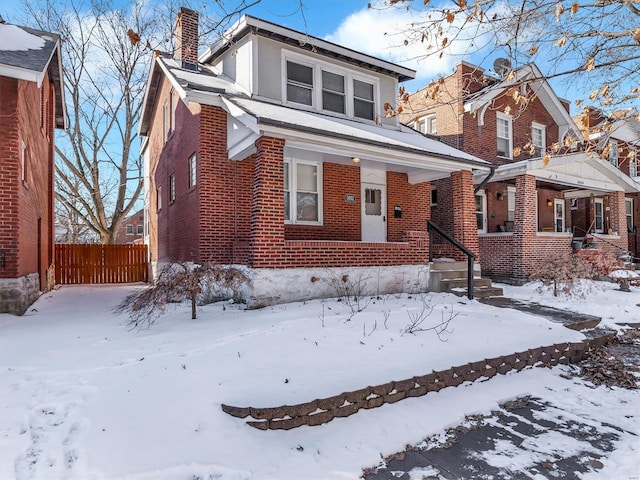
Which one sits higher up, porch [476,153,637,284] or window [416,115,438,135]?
window [416,115,438,135]

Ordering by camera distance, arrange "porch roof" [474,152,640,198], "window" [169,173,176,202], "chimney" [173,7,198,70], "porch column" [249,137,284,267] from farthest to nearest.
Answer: "porch roof" [474,152,640,198] → "window" [169,173,176,202] → "chimney" [173,7,198,70] → "porch column" [249,137,284,267]

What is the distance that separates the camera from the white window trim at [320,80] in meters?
10.5

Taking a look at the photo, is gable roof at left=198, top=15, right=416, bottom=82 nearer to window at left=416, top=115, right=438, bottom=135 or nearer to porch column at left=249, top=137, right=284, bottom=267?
porch column at left=249, top=137, right=284, bottom=267

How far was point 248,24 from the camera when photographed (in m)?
9.64

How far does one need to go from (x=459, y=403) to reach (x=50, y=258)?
1365 centimetres

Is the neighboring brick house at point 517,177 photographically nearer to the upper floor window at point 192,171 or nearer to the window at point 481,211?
the window at point 481,211

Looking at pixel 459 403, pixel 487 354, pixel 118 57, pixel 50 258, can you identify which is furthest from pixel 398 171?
pixel 118 57

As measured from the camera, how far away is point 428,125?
16.4 meters

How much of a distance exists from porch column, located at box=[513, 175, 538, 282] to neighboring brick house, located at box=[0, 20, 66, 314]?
1317 cm

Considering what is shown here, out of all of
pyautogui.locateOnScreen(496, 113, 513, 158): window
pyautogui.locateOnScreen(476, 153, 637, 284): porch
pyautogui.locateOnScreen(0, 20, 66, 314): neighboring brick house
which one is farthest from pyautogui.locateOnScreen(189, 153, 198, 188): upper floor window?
pyautogui.locateOnScreen(496, 113, 513, 158): window

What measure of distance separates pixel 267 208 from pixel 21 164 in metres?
5.03

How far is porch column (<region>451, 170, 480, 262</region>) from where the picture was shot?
423 inches

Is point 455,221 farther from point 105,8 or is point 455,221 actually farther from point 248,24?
point 105,8

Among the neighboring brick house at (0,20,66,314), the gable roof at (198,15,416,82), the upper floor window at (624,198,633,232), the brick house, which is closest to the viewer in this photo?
the neighboring brick house at (0,20,66,314)
